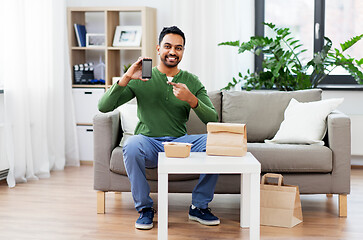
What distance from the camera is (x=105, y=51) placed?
5055mm

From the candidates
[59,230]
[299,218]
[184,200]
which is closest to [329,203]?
[299,218]

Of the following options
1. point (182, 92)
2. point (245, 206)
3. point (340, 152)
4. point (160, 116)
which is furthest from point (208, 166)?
point (340, 152)

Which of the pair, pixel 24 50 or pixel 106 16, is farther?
pixel 106 16

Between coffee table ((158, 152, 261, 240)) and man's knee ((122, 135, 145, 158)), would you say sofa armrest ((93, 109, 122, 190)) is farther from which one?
coffee table ((158, 152, 261, 240))

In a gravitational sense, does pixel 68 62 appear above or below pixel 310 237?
above

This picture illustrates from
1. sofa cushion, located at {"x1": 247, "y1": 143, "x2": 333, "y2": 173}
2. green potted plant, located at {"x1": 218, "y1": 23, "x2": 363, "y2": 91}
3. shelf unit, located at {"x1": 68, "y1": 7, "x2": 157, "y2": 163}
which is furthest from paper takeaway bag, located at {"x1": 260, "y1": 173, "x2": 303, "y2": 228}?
shelf unit, located at {"x1": 68, "y1": 7, "x2": 157, "y2": 163}

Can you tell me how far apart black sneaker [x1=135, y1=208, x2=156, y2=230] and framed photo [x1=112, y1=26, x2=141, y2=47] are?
2245 mm

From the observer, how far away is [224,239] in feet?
9.57

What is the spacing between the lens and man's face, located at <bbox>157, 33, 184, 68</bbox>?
10.6ft

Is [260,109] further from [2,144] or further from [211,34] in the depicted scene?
[2,144]

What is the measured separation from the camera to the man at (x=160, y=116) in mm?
3074

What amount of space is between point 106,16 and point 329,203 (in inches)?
101

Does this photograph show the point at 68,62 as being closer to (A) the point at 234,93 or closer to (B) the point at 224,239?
(A) the point at 234,93

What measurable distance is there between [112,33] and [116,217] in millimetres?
2280
